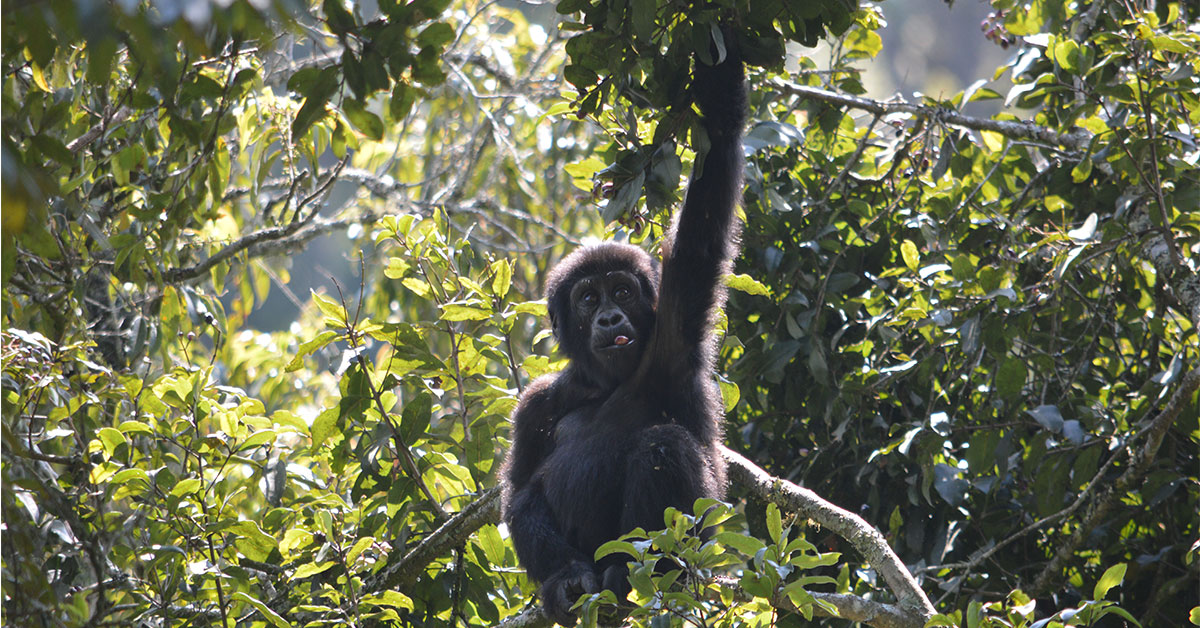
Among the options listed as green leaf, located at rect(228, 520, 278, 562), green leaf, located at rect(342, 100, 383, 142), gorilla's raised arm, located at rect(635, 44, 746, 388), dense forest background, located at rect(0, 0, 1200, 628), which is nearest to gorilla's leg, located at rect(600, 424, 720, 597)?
dense forest background, located at rect(0, 0, 1200, 628)

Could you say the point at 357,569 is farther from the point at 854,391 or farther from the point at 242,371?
the point at 242,371

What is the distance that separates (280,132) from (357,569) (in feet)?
8.11

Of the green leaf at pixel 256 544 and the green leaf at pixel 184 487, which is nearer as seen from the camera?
the green leaf at pixel 184 487

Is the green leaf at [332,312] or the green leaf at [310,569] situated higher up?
the green leaf at [332,312]

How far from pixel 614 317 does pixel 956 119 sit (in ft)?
6.37

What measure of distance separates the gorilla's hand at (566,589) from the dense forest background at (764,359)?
0.59 ft

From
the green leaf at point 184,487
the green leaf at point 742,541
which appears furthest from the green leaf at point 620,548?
the green leaf at point 184,487

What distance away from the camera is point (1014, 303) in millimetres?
4496

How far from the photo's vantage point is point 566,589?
3801 mm

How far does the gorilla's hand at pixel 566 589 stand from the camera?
370cm

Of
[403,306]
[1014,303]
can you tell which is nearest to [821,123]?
[1014,303]

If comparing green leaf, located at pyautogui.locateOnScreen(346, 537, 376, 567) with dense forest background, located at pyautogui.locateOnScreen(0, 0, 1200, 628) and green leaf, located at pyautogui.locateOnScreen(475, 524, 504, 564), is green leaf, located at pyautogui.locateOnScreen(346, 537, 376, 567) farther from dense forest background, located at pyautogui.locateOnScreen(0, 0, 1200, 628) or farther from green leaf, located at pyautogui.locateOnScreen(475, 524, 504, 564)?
green leaf, located at pyautogui.locateOnScreen(475, 524, 504, 564)

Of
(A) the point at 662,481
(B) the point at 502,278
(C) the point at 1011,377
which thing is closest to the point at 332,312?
(B) the point at 502,278

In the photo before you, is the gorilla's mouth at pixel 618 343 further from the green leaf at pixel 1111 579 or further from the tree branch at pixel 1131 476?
the green leaf at pixel 1111 579
